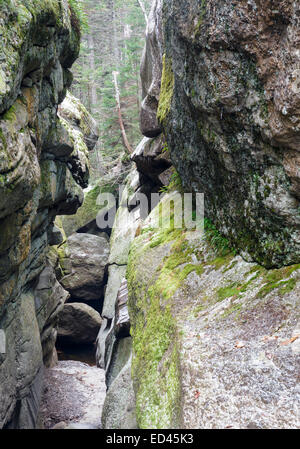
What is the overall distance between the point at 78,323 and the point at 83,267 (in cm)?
362

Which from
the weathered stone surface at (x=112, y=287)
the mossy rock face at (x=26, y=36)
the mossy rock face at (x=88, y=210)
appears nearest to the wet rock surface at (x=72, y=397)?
the weathered stone surface at (x=112, y=287)

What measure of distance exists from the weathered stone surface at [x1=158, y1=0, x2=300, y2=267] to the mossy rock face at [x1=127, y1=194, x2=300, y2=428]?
542 millimetres

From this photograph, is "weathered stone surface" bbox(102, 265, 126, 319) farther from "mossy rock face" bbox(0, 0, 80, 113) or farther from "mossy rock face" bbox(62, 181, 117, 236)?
"mossy rock face" bbox(0, 0, 80, 113)

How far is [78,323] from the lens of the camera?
19.6 metres

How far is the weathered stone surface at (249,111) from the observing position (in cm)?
425

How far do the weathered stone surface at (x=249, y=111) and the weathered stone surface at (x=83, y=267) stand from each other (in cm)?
1605

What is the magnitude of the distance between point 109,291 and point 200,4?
50.1ft

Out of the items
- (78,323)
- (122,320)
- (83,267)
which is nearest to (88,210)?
(83,267)

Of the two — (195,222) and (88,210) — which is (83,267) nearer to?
(88,210)

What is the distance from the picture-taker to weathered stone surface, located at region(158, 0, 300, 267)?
14.0 ft

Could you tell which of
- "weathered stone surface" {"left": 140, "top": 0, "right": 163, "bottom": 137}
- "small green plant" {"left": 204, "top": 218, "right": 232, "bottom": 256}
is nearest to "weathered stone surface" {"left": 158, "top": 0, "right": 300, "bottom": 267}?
"small green plant" {"left": 204, "top": 218, "right": 232, "bottom": 256}

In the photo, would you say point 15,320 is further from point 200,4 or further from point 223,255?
point 200,4

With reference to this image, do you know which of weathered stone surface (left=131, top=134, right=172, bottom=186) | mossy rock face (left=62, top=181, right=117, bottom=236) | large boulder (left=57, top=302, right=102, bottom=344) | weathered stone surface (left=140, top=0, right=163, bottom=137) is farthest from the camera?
mossy rock face (left=62, top=181, right=117, bottom=236)

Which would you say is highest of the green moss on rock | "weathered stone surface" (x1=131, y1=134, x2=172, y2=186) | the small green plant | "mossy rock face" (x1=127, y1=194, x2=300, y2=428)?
the green moss on rock
